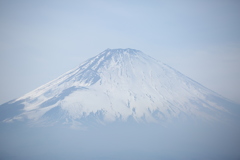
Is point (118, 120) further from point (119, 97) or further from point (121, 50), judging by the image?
point (121, 50)

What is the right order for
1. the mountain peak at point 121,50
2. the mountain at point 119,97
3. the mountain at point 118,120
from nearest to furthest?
the mountain at point 118,120, the mountain at point 119,97, the mountain peak at point 121,50

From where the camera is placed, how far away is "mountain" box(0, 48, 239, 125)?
76.9m

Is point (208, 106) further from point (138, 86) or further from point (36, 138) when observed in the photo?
point (36, 138)

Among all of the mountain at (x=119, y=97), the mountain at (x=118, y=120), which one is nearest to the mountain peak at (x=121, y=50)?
the mountain at (x=119, y=97)

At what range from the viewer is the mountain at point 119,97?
76875 millimetres

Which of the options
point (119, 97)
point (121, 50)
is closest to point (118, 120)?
point (119, 97)

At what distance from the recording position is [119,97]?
82188mm

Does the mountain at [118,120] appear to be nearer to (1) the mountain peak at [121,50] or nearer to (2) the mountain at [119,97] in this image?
(2) the mountain at [119,97]

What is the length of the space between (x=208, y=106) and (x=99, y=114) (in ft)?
113

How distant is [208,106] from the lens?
286 feet

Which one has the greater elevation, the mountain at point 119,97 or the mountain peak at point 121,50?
the mountain peak at point 121,50

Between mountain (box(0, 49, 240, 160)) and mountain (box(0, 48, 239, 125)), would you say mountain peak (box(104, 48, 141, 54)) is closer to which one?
mountain (box(0, 48, 239, 125))

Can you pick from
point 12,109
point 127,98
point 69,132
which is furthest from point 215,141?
point 12,109

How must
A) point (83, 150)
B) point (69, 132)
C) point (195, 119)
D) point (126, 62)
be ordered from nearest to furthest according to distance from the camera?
point (83, 150) → point (69, 132) → point (195, 119) → point (126, 62)
